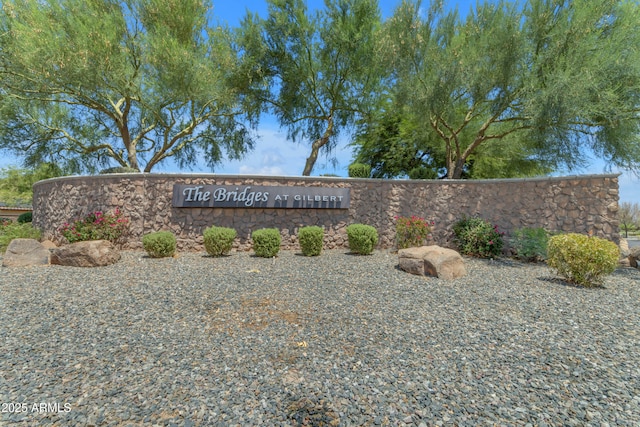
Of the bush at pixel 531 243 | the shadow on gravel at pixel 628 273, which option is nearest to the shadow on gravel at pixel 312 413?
the shadow on gravel at pixel 628 273

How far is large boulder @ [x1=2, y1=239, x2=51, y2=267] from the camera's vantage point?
7203 millimetres

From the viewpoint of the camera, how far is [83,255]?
719cm

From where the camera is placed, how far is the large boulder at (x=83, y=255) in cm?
718

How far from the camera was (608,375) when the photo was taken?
3000mm

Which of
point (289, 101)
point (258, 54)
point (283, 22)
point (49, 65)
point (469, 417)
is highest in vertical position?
point (283, 22)

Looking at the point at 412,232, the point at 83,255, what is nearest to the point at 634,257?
the point at 412,232

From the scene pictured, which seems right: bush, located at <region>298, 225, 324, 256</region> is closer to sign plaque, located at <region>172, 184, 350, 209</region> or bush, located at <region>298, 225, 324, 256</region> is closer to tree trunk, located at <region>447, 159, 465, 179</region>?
sign plaque, located at <region>172, 184, 350, 209</region>

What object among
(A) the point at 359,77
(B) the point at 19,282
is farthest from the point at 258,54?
(B) the point at 19,282

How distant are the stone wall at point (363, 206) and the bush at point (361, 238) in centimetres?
142

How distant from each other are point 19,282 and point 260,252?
4821 mm

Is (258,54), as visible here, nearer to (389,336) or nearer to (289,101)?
(289,101)

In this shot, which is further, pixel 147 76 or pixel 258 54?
pixel 258 54

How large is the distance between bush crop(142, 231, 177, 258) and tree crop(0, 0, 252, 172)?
632 cm

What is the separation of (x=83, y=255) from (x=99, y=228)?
244 centimetres
